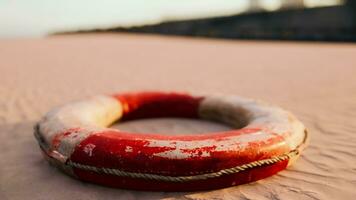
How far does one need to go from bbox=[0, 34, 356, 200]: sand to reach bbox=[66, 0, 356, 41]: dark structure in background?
6.45 m

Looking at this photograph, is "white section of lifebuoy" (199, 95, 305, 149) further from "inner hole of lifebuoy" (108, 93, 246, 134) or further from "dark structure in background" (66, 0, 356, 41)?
"dark structure in background" (66, 0, 356, 41)

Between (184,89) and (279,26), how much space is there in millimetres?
15487

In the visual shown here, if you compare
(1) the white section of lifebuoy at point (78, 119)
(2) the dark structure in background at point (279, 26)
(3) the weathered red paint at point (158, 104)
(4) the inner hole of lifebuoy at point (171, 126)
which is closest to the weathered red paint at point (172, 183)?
(1) the white section of lifebuoy at point (78, 119)

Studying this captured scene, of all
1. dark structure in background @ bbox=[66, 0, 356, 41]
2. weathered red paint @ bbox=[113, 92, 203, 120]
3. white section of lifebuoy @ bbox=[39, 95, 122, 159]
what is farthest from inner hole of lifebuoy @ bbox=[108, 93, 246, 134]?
dark structure in background @ bbox=[66, 0, 356, 41]

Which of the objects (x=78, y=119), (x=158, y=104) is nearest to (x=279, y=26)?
(x=158, y=104)

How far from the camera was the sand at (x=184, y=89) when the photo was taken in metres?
2.18

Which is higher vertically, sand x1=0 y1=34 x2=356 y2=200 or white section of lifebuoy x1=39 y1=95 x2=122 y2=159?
white section of lifebuoy x1=39 y1=95 x2=122 y2=159

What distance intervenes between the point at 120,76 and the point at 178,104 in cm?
325

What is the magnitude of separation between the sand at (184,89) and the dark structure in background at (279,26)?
21.2 feet

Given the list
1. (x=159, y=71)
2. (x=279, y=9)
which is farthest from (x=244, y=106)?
(x=279, y=9)

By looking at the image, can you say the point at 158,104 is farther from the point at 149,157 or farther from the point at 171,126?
the point at 149,157

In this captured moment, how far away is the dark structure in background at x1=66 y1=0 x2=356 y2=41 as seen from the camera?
15484 millimetres

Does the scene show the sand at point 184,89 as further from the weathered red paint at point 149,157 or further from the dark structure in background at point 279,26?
the dark structure in background at point 279,26

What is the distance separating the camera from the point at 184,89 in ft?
18.1
